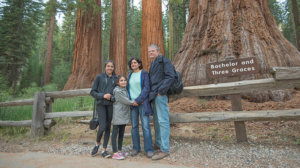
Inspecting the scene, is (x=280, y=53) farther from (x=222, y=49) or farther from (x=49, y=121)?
(x=49, y=121)

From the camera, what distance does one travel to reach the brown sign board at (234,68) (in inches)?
138

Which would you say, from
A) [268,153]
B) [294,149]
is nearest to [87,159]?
[268,153]

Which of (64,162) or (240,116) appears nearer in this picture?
(64,162)

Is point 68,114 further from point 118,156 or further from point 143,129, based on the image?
point 143,129

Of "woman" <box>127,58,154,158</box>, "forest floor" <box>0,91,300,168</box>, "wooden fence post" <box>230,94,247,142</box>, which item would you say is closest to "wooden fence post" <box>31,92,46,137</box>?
"forest floor" <box>0,91,300,168</box>

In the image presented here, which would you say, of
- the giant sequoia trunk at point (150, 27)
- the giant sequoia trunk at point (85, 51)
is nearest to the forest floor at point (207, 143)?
the giant sequoia trunk at point (150, 27)

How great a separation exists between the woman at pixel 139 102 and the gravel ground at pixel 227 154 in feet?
0.89

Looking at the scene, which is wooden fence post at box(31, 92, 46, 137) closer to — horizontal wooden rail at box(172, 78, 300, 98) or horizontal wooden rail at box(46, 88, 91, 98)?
horizontal wooden rail at box(46, 88, 91, 98)

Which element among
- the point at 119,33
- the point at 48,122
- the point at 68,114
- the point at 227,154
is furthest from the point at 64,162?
the point at 119,33

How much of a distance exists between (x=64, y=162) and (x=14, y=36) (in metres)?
17.3

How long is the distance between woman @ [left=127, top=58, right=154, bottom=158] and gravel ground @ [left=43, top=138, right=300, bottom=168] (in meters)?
0.27

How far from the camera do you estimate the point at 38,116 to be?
5238 mm

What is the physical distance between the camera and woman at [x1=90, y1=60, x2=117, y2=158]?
3464 mm

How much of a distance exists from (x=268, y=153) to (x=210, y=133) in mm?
1407
